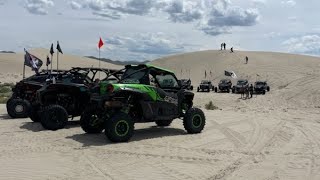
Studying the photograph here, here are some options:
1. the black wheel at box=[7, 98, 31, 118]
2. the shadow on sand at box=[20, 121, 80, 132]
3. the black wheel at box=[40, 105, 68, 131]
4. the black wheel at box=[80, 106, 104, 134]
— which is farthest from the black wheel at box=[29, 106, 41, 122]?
the black wheel at box=[80, 106, 104, 134]

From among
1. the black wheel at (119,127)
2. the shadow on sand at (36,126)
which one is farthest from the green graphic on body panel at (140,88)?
the shadow on sand at (36,126)

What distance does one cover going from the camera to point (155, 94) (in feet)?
38.7

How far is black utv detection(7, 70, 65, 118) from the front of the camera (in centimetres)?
1609

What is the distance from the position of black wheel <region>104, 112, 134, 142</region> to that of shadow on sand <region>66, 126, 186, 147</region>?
0.97ft

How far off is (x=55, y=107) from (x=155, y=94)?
3163mm

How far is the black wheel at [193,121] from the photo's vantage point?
1242cm

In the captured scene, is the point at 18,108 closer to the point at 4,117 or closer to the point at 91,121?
the point at 4,117

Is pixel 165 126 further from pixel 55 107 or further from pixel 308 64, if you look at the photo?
pixel 308 64

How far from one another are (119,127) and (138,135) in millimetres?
1459

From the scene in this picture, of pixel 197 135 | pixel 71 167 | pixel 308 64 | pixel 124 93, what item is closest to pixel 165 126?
pixel 197 135

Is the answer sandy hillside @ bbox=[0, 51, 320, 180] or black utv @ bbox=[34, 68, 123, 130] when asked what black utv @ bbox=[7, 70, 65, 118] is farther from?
black utv @ bbox=[34, 68, 123, 130]

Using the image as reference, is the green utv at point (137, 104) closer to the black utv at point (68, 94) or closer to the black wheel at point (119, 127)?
the black wheel at point (119, 127)

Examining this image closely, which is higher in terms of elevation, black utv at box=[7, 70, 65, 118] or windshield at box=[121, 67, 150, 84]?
windshield at box=[121, 67, 150, 84]

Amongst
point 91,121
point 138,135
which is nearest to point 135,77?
point 138,135
